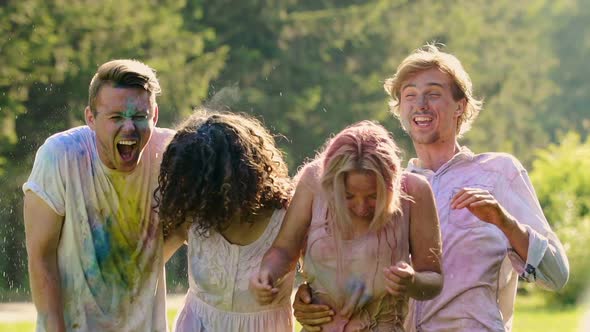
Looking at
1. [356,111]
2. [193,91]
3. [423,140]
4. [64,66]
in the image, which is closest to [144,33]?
[193,91]

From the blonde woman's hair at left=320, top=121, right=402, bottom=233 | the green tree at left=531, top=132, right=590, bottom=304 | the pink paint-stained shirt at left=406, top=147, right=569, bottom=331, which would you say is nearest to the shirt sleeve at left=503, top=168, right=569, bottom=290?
the pink paint-stained shirt at left=406, top=147, right=569, bottom=331

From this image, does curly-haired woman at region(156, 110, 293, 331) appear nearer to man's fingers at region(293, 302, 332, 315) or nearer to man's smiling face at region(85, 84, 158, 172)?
man's smiling face at region(85, 84, 158, 172)

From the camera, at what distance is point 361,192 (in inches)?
203

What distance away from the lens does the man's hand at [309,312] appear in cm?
532

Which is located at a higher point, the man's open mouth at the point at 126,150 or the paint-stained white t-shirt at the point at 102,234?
the man's open mouth at the point at 126,150

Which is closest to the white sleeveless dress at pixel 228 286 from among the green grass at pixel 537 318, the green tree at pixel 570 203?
the green grass at pixel 537 318

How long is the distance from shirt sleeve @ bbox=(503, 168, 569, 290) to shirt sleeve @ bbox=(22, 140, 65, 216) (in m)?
2.20

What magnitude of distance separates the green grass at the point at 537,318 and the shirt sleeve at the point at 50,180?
31.0ft

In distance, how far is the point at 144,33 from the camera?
92.0ft

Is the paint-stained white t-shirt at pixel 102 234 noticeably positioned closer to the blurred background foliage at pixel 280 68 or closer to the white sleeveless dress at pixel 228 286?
the white sleeveless dress at pixel 228 286

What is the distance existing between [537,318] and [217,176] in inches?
595

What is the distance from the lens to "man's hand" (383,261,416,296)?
5035 millimetres

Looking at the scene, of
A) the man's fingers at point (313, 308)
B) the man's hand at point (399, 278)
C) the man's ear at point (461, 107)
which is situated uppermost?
the man's ear at point (461, 107)

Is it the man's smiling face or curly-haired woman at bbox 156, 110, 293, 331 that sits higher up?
the man's smiling face
